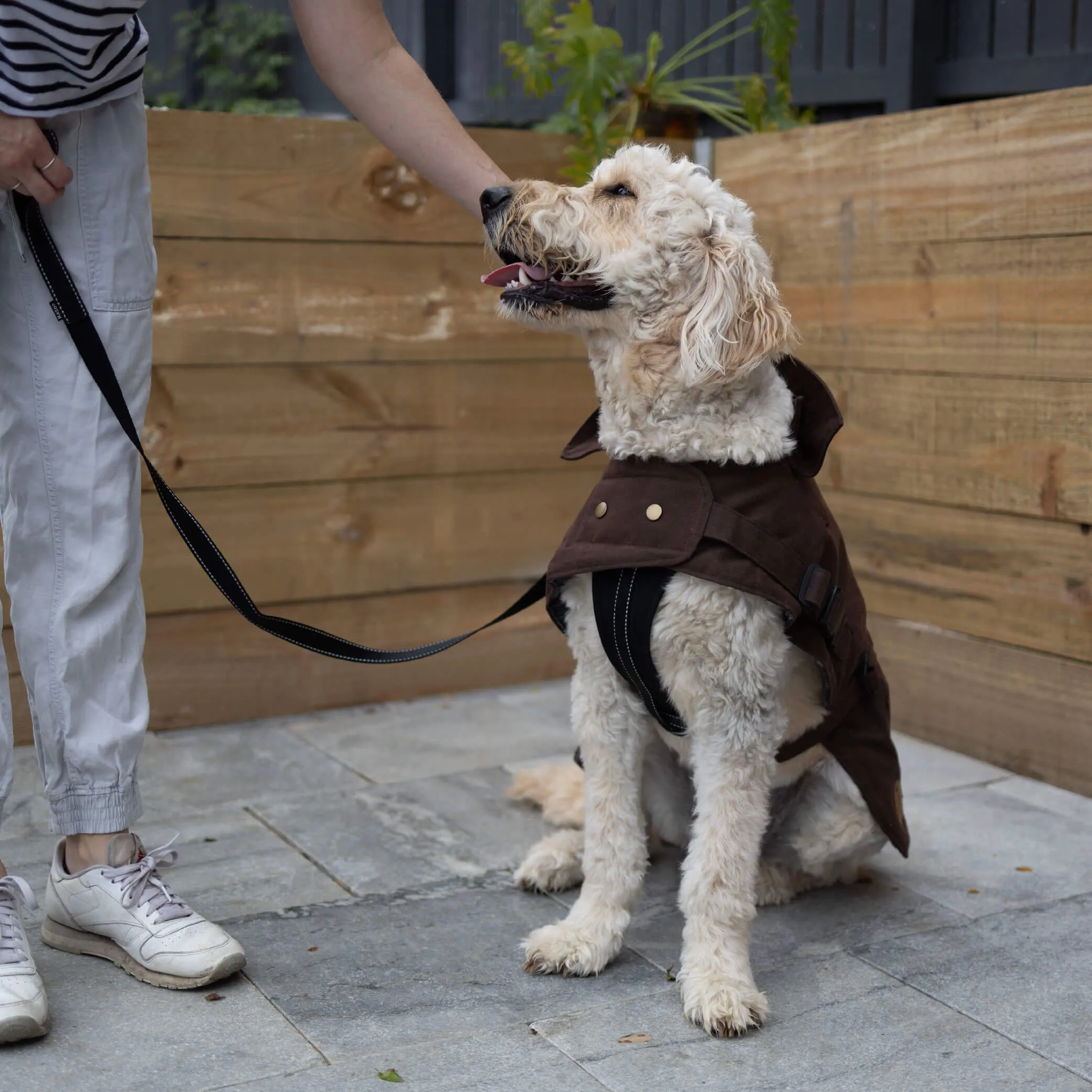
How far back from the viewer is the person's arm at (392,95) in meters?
2.55

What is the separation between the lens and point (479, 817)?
3.28 m

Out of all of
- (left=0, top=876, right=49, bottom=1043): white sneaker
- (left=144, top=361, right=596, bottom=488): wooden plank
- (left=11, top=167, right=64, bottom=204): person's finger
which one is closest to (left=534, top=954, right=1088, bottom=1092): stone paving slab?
(left=0, top=876, right=49, bottom=1043): white sneaker

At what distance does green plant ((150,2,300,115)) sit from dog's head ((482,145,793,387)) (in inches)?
189

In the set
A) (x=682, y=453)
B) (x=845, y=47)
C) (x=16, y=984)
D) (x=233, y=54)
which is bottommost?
(x=16, y=984)

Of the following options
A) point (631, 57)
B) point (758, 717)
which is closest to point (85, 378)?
point (758, 717)

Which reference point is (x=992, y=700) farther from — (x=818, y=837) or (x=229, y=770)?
(x=229, y=770)

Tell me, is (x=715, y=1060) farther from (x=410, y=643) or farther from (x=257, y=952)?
(x=410, y=643)

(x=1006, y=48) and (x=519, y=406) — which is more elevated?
(x=1006, y=48)

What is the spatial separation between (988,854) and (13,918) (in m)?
2.08

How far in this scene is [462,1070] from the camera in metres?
2.12

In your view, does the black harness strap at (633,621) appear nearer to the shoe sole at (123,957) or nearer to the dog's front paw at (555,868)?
the dog's front paw at (555,868)

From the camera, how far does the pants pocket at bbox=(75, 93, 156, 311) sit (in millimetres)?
2258

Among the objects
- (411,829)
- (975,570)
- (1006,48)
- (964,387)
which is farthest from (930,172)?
(411,829)

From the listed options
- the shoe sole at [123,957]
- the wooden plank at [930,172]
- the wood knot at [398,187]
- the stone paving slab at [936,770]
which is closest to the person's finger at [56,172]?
the shoe sole at [123,957]
